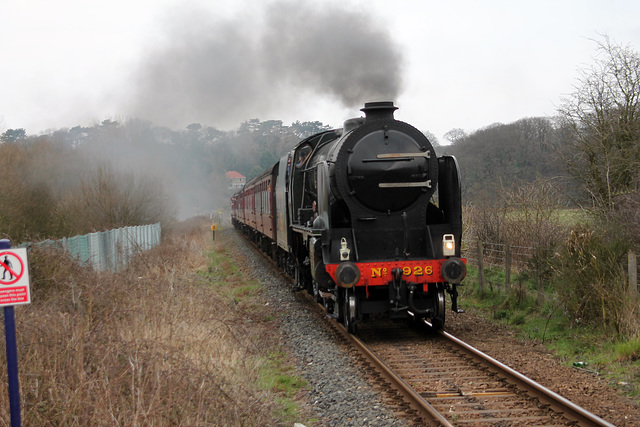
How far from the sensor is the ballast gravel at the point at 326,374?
17.0 ft

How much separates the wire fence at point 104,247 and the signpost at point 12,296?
5884mm

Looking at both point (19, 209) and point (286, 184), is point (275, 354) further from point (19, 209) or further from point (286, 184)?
point (19, 209)

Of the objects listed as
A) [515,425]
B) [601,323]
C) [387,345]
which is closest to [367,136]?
[387,345]

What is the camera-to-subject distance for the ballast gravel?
17.0 ft

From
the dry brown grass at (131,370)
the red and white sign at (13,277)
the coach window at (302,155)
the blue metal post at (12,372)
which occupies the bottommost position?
the dry brown grass at (131,370)

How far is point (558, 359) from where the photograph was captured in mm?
6820

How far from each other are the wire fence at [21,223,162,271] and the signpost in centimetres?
588

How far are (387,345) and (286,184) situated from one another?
5.20 meters

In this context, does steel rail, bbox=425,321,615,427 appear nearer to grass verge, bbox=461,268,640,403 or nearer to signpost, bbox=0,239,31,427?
grass verge, bbox=461,268,640,403

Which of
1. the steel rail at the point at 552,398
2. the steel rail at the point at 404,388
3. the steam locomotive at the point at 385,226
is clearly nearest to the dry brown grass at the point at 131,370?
the steel rail at the point at 404,388

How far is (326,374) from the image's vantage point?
6.61 m

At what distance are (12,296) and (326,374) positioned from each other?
3.94 meters

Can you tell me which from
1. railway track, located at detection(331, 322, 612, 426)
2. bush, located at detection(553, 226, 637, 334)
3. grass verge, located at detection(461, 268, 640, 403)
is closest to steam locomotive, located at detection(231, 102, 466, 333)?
railway track, located at detection(331, 322, 612, 426)

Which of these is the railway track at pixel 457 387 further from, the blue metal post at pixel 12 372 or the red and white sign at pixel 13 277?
the red and white sign at pixel 13 277
